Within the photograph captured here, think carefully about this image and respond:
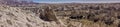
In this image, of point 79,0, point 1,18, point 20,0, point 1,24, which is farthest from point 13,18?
point 20,0

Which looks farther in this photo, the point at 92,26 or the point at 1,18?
the point at 92,26

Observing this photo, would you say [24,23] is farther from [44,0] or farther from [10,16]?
[44,0]

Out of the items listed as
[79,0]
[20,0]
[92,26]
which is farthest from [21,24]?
[20,0]

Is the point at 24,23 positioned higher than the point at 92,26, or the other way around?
the point at 24,23

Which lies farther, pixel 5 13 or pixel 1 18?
pixel 5 13

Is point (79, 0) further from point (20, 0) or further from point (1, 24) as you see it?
point (1, 24)

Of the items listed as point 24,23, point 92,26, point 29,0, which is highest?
point 24,23

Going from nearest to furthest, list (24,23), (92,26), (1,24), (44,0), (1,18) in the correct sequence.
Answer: (1,24)
(1,18)
(24,23)
(92,26)
(44,0)

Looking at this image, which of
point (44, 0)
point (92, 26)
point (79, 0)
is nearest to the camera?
point (92, 26)

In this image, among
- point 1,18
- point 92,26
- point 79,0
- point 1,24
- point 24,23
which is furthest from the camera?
point 79,0
